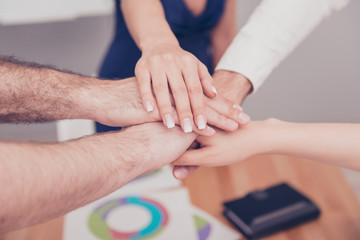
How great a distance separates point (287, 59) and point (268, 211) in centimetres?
115

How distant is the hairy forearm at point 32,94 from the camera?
693 millimetres

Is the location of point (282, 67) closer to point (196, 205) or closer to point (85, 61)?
point (85, 61)

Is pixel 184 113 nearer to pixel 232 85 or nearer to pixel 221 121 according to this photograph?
pixel 221 121

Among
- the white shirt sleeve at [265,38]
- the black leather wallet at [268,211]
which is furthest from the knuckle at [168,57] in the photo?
the black leather wallet at [268,211]

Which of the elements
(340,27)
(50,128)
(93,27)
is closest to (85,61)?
(93,27)

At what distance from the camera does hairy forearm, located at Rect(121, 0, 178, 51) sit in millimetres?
782

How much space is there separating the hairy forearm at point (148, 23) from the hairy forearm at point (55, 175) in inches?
10.8

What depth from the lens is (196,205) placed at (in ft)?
2.74

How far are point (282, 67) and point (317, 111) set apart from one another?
13.5 inches

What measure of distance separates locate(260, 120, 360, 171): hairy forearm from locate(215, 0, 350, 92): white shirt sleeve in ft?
0.65

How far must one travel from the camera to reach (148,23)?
816mm

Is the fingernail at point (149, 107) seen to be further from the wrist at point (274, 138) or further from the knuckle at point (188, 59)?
the wrist at point (274, 138)

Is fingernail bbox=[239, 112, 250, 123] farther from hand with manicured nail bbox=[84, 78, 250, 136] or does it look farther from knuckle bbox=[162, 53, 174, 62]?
knuckle bbox=[162, 53, 174, 62]

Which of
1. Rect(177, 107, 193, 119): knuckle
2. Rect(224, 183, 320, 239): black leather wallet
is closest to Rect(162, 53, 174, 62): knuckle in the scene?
Rect(177, 107, 193, 119): knuckle
